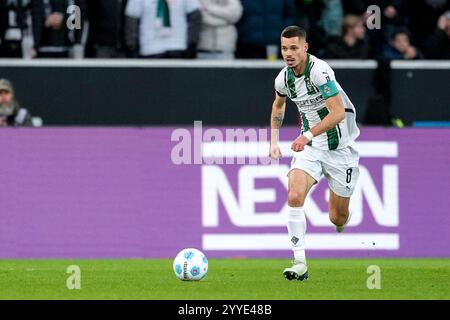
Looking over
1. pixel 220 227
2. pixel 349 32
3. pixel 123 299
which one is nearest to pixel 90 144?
pixel 220 227

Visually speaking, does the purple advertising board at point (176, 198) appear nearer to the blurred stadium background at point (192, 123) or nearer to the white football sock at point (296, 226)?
the blurred stadium background at point (192, 123)

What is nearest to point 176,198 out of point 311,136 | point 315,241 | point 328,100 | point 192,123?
point 192,123

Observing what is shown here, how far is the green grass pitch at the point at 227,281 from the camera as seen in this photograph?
11.4m

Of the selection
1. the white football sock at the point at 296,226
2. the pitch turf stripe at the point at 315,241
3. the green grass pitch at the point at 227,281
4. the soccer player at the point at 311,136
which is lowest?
the pitch turf stripe at the point at 315,241

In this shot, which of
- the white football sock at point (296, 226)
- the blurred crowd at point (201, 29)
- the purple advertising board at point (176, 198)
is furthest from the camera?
the blurred crowd at point (201, 29)

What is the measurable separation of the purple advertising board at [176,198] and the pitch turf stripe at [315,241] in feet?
0.04

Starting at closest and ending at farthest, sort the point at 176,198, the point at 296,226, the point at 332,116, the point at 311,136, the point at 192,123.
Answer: the point at 311,136 < the point at 332,116 < the point at 296,226 < the point at 176,198 < the point at 192,123

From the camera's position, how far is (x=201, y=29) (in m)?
17.9

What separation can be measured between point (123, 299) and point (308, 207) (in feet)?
19.9

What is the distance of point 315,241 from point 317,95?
14.0ft

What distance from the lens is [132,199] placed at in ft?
54.5

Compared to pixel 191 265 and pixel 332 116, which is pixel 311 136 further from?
pixel 191 265

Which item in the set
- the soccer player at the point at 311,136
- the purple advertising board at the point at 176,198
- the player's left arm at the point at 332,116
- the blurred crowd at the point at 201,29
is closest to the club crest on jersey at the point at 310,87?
the soccer player at the point at 311,136
